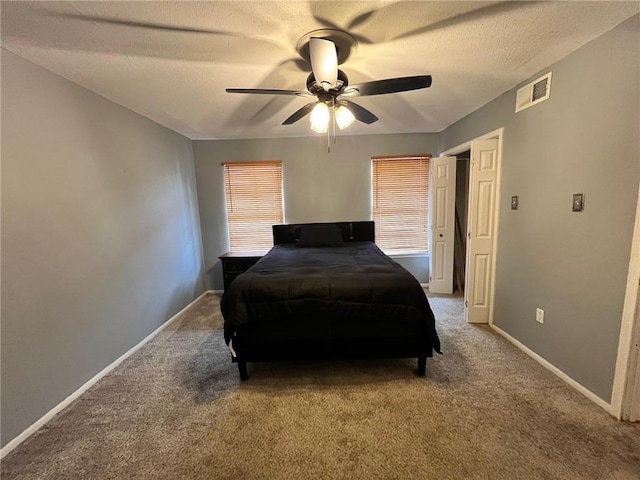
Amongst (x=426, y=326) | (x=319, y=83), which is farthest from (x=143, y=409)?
(x=319, y=83)

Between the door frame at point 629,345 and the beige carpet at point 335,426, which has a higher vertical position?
the door frame at point 629,345

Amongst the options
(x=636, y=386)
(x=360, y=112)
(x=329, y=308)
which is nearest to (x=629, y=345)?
(x=636, y=386)

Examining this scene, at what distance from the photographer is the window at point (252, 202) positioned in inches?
161

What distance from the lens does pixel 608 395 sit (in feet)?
5.55

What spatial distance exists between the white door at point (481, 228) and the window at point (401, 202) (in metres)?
1.29

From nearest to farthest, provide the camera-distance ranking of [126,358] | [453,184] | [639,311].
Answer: [639,311] → [126,358] → [453,184]

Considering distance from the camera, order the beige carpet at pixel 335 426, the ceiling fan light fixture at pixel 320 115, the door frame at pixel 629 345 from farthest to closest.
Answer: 1. the ceiling fan light fixture at pixel 320 115
2. the door frame at pixel 629 345
3. the beige carpet at pixel 335 426

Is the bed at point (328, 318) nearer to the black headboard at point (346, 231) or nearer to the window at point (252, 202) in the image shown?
the black headboard at point (346, 231)

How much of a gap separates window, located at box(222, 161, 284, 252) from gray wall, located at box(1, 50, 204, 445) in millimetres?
1169

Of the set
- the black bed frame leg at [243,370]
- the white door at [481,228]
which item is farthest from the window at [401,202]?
the black bed frame leg at [243,370]

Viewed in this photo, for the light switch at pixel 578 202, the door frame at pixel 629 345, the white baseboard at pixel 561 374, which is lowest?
the white baseboard at pixel 561 374

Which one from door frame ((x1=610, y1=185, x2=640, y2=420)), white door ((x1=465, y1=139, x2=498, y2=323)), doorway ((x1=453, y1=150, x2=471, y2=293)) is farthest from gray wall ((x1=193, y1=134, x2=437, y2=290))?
door frame ((x1=610, y1=185, x2=640, y2=420))

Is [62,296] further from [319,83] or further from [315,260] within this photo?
[319,83]

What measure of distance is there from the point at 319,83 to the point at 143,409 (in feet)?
8.07
